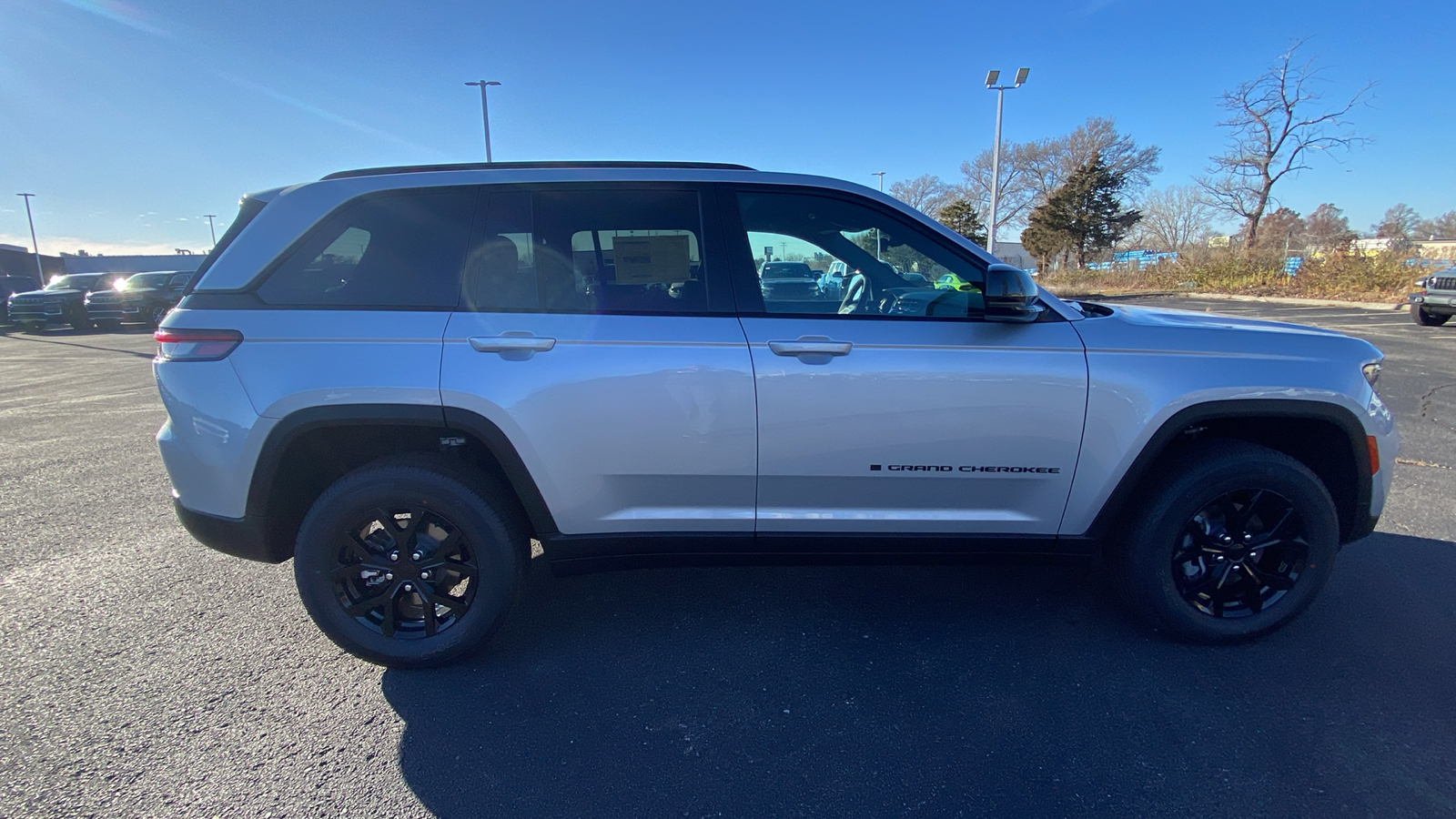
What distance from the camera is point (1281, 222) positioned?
2986cm

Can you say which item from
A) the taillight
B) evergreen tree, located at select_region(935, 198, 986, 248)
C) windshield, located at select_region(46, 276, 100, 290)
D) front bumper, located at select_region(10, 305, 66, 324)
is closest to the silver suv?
the taillight

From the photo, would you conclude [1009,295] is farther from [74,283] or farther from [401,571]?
[74,283]

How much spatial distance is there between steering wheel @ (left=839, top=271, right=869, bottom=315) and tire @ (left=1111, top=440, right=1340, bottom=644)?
1.34m

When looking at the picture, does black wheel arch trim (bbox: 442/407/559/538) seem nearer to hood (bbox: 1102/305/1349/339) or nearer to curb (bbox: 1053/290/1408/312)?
hood (bbox: 1102/305/1349/339)

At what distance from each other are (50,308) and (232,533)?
81.9ft

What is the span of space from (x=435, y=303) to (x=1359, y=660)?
3.78 metres

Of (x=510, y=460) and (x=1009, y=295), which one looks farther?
(x=510, y=460)

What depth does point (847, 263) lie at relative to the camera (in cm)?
294

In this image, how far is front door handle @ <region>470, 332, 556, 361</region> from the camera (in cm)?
239

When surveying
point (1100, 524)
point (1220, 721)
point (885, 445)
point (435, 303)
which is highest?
point (435, 303)

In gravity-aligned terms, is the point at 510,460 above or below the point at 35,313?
below

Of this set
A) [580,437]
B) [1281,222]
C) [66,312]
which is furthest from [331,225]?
[1281,222]

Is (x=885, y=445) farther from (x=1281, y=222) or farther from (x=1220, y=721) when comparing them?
(x=1281, y=222)

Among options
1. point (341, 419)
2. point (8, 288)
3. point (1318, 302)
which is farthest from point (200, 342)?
point (8, 288)
